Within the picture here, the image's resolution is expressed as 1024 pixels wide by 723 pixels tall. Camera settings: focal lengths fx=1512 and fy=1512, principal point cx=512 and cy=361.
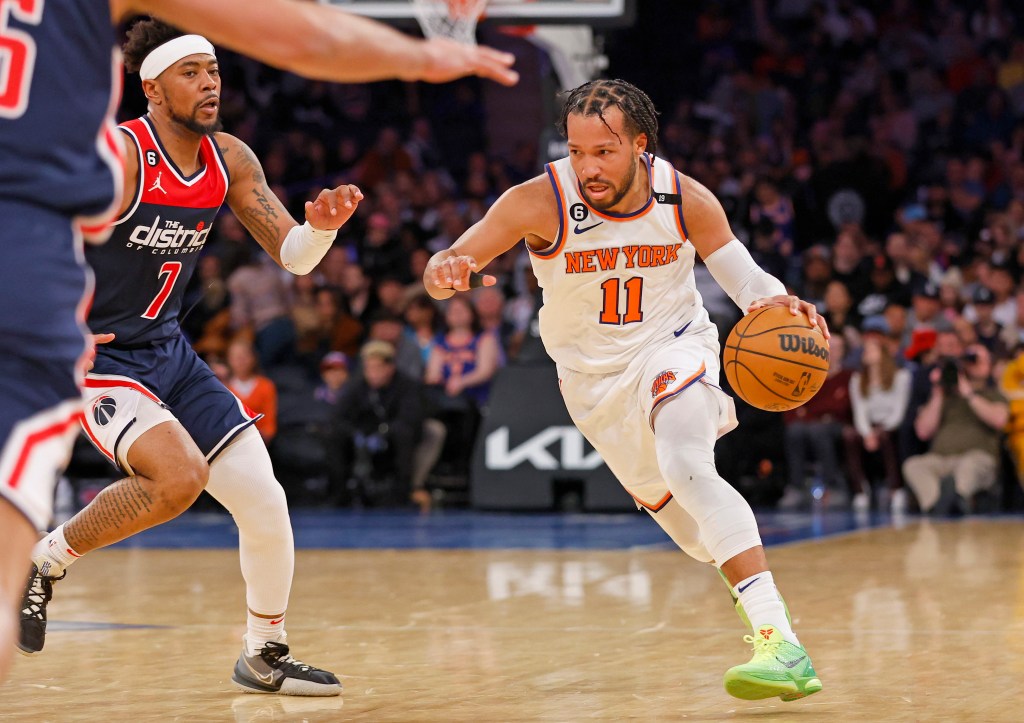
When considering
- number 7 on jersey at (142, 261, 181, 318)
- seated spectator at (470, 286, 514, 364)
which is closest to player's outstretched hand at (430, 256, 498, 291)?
number 7 on jersey at (142, 261, 181, 318)

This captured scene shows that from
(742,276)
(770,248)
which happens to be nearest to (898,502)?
(770,248)

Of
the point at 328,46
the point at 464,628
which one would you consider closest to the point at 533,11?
the point at 464,628

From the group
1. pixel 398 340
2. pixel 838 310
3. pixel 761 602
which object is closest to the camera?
pixel 761 602

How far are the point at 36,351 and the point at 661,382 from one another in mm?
2852

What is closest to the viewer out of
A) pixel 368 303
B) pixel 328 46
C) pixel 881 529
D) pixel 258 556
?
pixel 328 46

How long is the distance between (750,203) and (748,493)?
4036 millimetres

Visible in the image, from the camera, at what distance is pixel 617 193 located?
217 inches

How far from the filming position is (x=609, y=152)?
17.7ft

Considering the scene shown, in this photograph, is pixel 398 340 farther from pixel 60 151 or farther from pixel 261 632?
pixel 60 151

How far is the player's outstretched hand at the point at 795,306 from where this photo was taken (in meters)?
5.35

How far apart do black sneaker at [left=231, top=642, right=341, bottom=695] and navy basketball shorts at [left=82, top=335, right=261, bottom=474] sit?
731 millimetres

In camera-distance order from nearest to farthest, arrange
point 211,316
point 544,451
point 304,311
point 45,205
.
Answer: point 45,205
point 544,451
point 304,311
point 211,316

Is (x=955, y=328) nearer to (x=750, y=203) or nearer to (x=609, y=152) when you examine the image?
(x=750, y=203)

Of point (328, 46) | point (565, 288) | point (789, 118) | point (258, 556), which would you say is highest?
point (789, 118)
